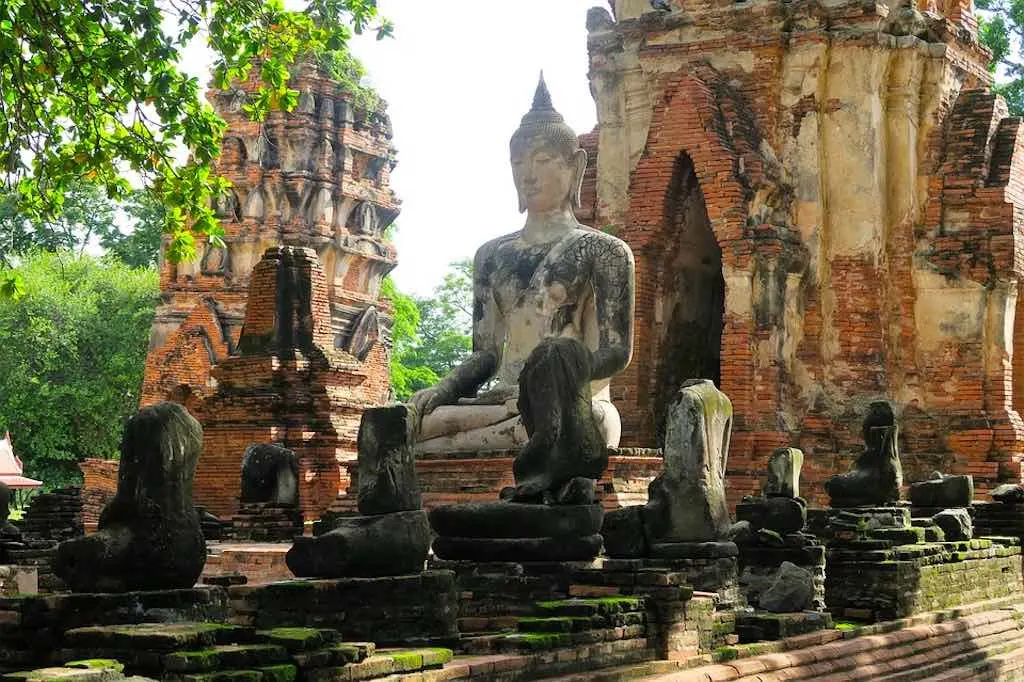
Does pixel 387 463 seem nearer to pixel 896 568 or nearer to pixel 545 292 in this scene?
pixel 545 292

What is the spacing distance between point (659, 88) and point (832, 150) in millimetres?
1906

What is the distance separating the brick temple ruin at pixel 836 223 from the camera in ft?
53.9

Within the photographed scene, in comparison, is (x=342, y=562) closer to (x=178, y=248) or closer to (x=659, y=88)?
(x=178, y=248)

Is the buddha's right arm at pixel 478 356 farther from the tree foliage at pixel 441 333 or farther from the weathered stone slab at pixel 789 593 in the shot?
the tree foliage at pixel 441 333

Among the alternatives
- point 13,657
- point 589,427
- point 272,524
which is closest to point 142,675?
point 13,657

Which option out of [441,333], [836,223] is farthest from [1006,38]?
[441,333]

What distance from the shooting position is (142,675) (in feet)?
17.6

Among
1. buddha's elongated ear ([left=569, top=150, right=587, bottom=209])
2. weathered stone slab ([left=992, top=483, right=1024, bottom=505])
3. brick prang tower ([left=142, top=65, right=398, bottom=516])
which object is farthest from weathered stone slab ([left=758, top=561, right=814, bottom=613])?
brick prang tower ([left=142, top=65, right=398, bottom=516])

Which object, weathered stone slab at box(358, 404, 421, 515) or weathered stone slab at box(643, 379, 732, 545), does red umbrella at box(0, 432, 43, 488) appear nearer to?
weathered stone slab at box(643, 379, 732, 545)

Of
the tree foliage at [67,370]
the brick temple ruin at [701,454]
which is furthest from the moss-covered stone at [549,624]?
the tree foliage at [67,370]

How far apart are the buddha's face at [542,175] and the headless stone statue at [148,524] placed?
4.80 m

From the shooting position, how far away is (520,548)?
26.0 feet

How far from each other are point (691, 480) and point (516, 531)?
1.26m

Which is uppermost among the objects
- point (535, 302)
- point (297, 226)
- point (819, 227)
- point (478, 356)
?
point (297, 226)
